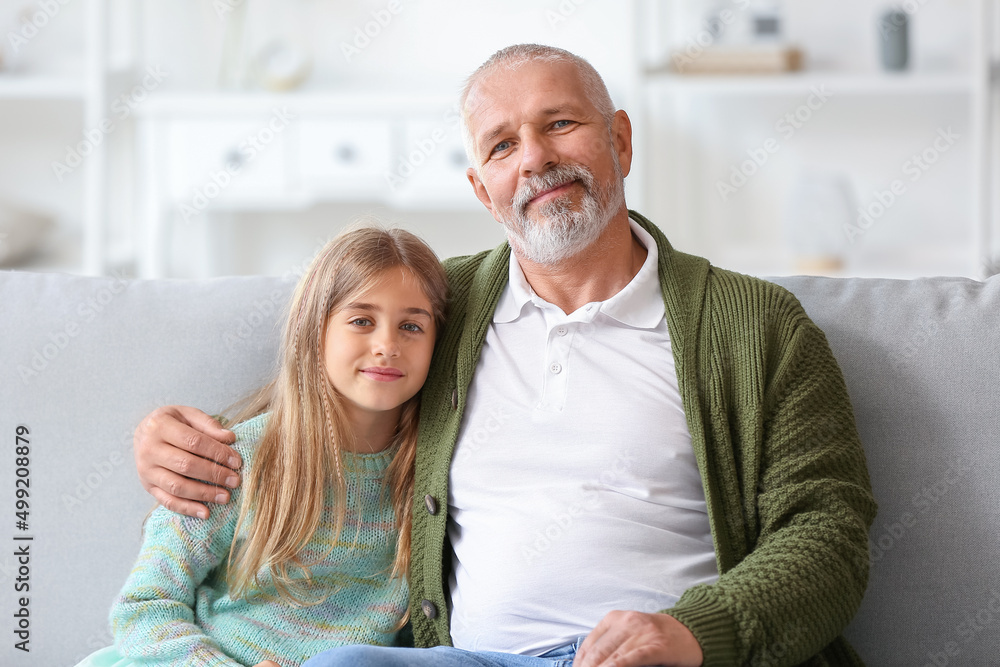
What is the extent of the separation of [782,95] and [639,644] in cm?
243

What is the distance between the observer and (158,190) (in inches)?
114

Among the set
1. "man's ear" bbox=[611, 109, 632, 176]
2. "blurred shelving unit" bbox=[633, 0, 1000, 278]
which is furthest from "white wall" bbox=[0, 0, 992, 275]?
"man's ear" bbox=[611, 109, 632, 176]

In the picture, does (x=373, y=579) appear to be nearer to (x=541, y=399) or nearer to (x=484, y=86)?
(x=541, y=399)

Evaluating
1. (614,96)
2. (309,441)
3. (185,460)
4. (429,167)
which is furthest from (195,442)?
(614,96)

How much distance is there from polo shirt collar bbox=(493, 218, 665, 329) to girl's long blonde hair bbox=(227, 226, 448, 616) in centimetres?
12

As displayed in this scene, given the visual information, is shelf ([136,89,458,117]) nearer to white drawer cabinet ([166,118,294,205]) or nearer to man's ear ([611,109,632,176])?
white drawer cabinet ([166,118,294,205])

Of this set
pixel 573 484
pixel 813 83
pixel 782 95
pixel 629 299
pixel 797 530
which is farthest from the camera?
pixel 782 95

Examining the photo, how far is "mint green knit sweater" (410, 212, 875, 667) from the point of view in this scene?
1116mm

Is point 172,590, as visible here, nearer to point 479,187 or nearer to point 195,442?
point 195,442

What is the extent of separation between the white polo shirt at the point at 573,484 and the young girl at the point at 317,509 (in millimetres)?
109

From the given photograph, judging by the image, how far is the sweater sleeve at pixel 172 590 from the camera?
47.3 inches

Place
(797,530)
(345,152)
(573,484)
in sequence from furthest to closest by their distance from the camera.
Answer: (345,152), (573,484), (797,530)

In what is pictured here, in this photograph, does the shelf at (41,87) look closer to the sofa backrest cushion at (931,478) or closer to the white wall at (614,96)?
the white wall at (614,96)

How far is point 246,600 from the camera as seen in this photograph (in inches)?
51.1
